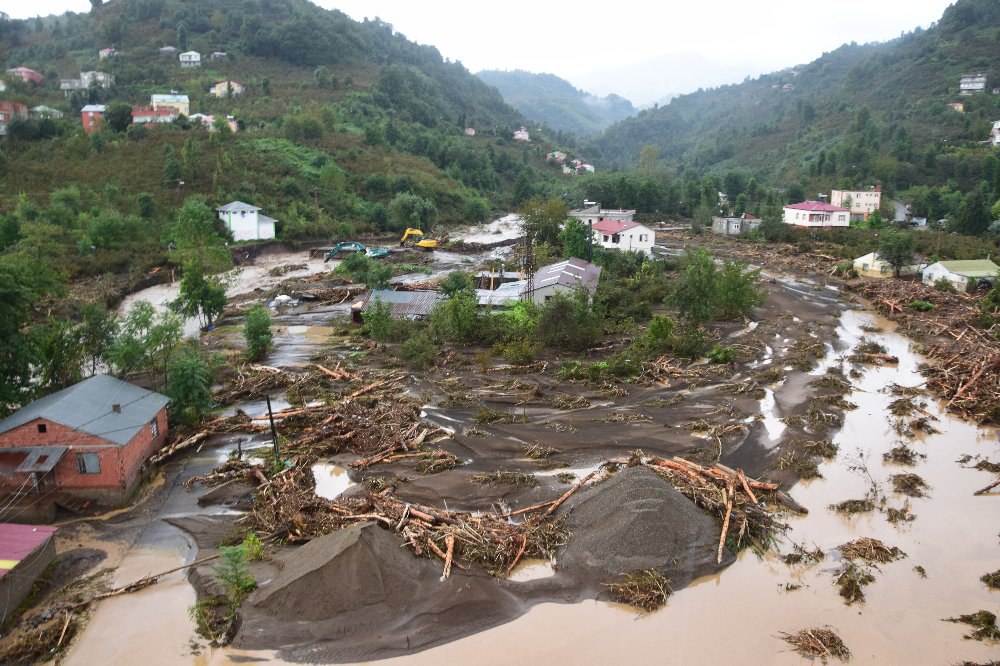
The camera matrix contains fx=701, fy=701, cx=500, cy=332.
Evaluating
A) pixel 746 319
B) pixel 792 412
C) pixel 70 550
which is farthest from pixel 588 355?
pixel 70 550

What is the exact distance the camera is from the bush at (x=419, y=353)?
74.8 ft

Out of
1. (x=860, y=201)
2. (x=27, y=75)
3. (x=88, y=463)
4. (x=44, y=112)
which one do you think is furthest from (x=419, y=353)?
(x=27, y=75)

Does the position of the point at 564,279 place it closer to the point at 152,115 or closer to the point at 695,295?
the point at 695,295

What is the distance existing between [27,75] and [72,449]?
73.7m

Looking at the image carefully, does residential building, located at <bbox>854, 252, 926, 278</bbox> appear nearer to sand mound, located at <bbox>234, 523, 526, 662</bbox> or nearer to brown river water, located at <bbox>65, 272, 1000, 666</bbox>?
brown river water, located at <bbox>65, 272, 1000, 666</bbox>

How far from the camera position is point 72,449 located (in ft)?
47.0

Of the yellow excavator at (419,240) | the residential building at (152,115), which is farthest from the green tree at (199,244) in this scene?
the residential building at (152,115)

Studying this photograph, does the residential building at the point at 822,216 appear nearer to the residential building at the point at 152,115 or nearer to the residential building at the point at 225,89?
the residential building at the point at 152,115

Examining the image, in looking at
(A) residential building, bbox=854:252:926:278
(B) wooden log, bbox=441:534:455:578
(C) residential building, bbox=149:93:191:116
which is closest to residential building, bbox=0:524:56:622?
(B) wooden log, bbox=441:534:455:578

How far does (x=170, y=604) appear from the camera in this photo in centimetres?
1170

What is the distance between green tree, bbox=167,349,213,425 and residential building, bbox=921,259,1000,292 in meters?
34.0

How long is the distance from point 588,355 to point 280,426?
1063 centimetres

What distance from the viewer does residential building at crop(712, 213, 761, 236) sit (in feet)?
184

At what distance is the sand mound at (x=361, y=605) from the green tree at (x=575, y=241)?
1134 inches
